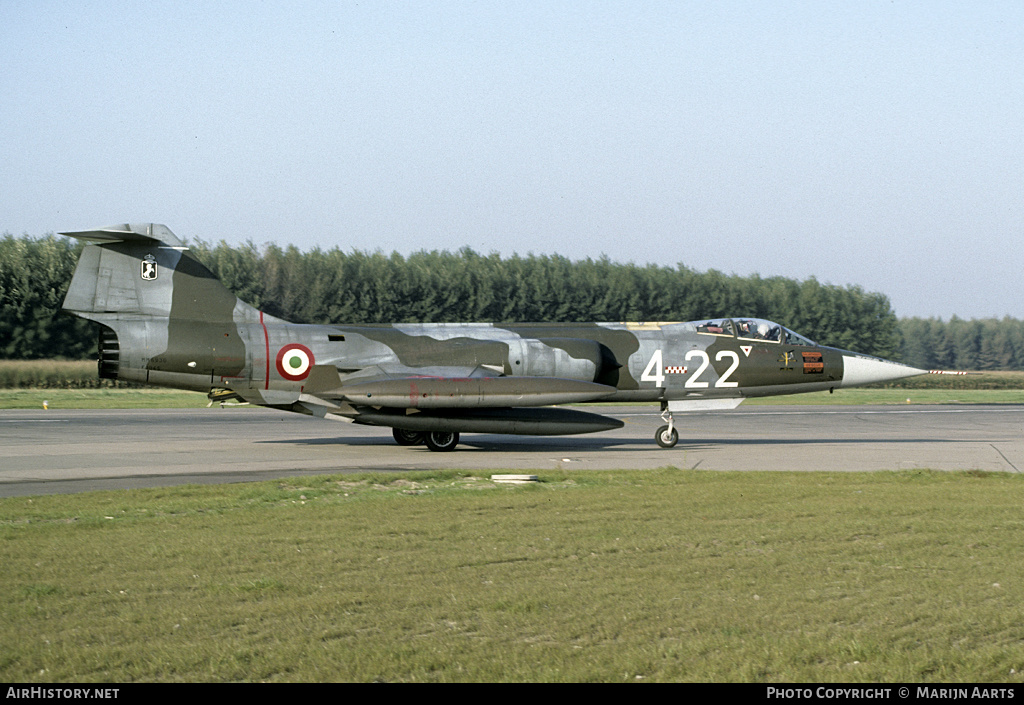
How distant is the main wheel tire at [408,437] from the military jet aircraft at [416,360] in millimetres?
32

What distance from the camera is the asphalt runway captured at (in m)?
15.7

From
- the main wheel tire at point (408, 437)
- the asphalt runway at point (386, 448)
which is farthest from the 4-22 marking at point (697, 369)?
the main wheel tire at point (408, 437)

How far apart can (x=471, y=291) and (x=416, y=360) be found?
47.6 meters

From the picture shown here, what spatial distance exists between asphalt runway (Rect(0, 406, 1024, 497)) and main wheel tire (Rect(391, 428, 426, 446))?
37cm

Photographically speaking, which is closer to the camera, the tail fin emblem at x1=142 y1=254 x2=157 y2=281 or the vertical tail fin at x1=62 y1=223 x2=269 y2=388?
the vertical tail fin at x1=62 y1=223 x2=269 y2=388

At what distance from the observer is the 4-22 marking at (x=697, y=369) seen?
21453 mm

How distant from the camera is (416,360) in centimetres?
2048

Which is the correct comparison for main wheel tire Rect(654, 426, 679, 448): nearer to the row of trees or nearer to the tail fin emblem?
the tail fin emblem

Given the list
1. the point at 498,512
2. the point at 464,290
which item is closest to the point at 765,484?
the point at 498,512

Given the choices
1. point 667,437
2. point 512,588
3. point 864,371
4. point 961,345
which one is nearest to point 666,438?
point 667,437

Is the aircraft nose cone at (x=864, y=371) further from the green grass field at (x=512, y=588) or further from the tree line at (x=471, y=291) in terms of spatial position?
the tree line at (x=471, y=291)

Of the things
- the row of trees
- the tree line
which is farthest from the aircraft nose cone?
the row of trees

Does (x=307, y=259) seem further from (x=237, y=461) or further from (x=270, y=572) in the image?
(x=270, y=572)

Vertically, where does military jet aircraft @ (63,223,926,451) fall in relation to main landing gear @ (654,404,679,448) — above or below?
above
